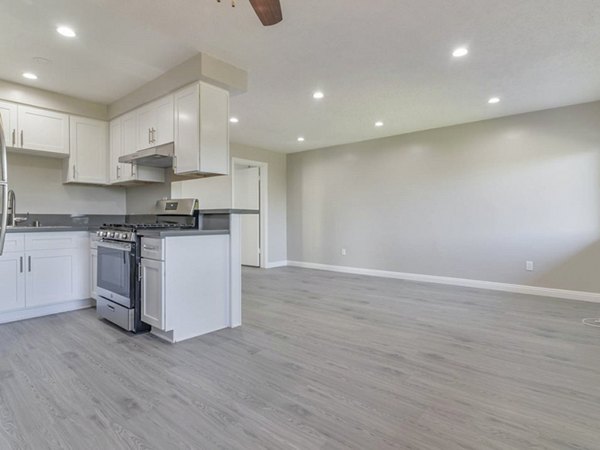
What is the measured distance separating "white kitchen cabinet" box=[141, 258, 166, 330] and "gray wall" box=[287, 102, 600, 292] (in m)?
4.19

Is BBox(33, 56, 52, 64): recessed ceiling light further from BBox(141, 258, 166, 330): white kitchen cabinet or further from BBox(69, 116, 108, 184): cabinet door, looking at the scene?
BBox(141, 258, 166, 330): white kitchen cabinet

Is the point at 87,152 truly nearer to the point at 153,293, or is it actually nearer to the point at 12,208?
the point at 12,208

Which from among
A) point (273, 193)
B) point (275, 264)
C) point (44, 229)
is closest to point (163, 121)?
point (44, 229)

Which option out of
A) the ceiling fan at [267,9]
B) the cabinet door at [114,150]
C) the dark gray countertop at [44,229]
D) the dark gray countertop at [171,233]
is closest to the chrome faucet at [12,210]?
the dark gray countertop at [44,229]

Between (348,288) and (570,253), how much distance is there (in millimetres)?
2967

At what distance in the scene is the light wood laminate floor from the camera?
158 cm

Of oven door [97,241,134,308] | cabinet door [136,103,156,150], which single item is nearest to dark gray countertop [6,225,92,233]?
oven door [97,241,134,308]

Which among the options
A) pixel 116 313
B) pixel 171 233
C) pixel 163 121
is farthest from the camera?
pixel 163 121

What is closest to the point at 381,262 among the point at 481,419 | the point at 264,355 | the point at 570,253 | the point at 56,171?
the point at 570,253

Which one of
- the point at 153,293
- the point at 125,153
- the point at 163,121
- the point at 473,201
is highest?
the point at 163,121

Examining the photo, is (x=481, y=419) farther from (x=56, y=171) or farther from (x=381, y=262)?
(x=56, y=171)

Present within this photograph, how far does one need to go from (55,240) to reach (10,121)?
139 centimetres

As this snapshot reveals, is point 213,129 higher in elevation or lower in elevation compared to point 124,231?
higher

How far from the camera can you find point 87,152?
4.08 meters
